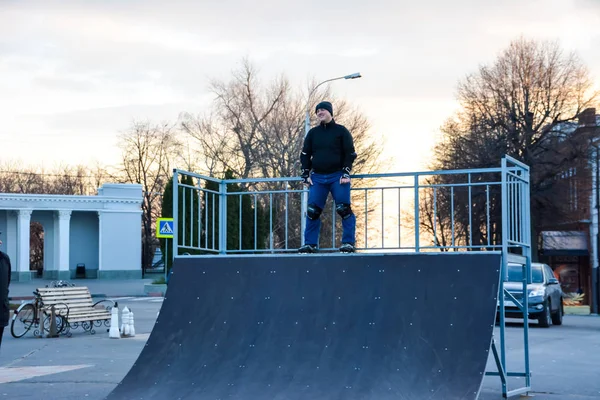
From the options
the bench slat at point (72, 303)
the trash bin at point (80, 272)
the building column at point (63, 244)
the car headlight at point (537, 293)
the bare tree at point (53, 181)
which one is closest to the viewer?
the bench slat at point (72, 303)

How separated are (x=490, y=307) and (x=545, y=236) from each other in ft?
156

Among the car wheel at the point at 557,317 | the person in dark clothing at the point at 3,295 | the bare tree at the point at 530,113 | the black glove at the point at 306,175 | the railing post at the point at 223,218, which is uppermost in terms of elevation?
the bare tree at the point at 530,113

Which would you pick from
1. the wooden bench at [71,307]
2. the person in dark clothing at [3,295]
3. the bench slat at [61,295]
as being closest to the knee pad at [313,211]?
the person in dark clothing at [3,295]

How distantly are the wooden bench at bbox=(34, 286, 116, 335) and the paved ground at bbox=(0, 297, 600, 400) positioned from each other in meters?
0.38

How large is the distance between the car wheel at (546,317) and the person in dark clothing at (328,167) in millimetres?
14082

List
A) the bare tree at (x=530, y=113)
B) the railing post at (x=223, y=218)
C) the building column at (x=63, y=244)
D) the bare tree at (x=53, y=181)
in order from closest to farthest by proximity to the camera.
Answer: the railing post at (x=223, y=218)
the bare tree at (x=530, y=113)
the building column at (x=63, y=244)
the bare tree at (x=53, y=181)

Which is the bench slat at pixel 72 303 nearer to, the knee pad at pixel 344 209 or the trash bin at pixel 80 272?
the knee pad at pixel 344 209

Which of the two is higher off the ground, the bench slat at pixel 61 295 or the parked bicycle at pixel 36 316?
the bench slat at pixel 61 295

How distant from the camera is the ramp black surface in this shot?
9320 mm

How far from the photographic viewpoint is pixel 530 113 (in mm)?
47156

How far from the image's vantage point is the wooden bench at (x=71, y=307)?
21.4 m

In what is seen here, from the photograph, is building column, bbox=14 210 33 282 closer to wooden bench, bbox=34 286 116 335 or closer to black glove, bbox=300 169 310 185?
wooden bench, bbox=34 286 116 335

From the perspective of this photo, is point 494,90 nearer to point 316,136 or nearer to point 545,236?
point 545,236

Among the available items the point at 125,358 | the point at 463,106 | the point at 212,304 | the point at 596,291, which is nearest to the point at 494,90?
the point at 463,106
